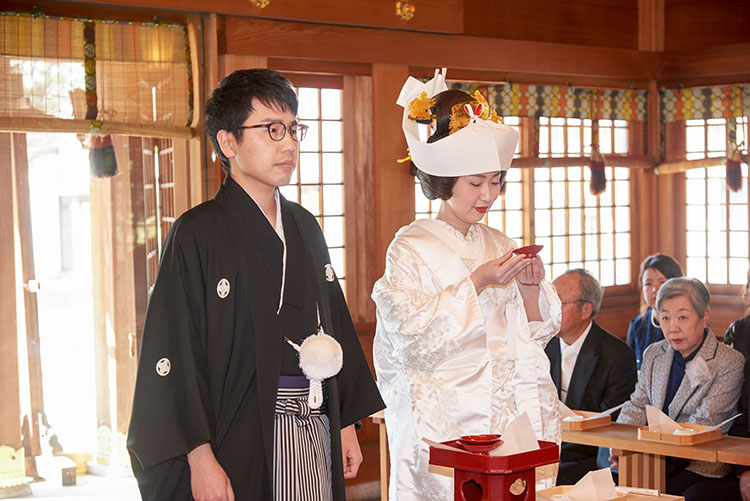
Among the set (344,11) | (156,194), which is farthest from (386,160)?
(156,194)

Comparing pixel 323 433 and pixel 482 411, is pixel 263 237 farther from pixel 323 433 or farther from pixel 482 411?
pixel 482 411

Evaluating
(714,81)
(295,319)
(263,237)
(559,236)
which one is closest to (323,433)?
(295,319)

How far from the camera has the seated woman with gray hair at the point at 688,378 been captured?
3672mm

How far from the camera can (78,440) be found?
434 centimetres

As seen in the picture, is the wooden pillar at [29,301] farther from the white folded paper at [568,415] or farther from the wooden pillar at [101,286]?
the white folded paper at [568,415]

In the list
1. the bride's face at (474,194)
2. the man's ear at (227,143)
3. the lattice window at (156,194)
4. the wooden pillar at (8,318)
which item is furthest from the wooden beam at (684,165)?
the man's ear at (227,143)

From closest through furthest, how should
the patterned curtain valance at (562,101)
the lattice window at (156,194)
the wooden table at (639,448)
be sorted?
the wooden table at (639,448), the lattice window at (156,194), the patterned curtain valance at (562,101)

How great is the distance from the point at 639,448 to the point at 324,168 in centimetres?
259

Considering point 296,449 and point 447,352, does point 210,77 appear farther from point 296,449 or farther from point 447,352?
point 296,449

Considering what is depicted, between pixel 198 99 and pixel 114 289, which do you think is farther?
pixel 198 99

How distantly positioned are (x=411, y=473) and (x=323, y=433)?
58cm

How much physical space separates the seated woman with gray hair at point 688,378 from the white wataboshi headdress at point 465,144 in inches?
59.9

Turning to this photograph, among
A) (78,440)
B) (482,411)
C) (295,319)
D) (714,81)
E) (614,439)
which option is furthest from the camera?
(714,81)

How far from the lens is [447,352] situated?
101 inches
